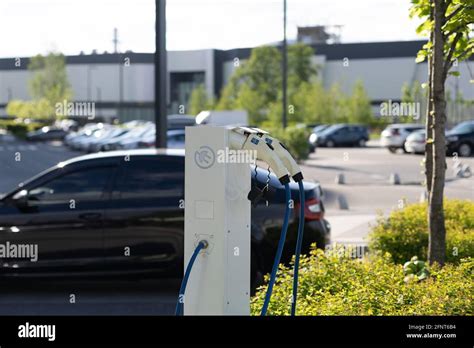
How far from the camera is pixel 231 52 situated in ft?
241

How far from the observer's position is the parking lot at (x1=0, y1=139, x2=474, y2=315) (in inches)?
318

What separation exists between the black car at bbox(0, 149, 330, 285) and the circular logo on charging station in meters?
3.66

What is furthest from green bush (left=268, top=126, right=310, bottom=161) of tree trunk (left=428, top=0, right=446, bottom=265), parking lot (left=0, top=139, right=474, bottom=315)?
tree trunk (left=428, top=0, right=446, bottom=265)

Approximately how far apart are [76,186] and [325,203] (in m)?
10.3

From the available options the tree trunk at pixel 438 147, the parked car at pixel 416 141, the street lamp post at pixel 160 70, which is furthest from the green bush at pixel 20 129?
the tree trunk at pixel 438 147

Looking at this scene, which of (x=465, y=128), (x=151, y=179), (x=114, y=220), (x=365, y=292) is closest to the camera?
(x=365, y=292)

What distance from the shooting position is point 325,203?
59.6 feet

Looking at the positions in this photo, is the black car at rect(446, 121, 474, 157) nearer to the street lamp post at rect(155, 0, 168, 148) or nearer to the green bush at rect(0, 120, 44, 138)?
the street lamp post at rect(155, 0, 168, 148)

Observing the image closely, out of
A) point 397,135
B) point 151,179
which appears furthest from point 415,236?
point 397,135

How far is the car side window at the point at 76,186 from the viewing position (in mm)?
8445

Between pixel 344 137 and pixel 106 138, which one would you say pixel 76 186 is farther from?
pixel 344 137

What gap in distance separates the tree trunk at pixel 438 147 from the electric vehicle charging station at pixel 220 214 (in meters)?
2.65
